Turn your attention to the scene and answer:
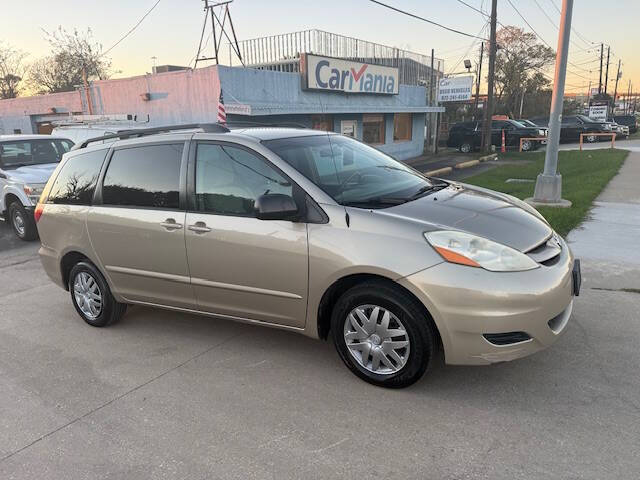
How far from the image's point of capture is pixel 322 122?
57.5 ft

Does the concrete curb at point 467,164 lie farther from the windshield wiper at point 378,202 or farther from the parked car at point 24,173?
the windshield wiper at point 378,202

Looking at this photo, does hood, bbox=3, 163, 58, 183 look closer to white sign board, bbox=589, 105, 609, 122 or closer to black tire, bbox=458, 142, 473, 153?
black tire, bbox=458, 142, 473, 153

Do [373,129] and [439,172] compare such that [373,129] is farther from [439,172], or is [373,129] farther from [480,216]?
[480,216]

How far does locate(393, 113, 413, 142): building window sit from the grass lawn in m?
6.97

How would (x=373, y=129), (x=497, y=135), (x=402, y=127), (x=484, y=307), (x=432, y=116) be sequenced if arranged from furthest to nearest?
(x=432, y=116)
(x=497, y=135)
(x=402, y=127)
(x=373, y=129)
(x=484, y=307)

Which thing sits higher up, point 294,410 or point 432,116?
point 432,116

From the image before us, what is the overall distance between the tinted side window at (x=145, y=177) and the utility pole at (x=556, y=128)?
6.96 metres

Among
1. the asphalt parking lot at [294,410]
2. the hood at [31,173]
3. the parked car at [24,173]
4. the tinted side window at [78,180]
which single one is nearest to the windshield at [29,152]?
the parked car at [24,173]

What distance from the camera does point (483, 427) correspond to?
290 cm

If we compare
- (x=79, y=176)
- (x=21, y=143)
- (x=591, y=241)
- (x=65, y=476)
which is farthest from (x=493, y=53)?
(x=65, y=476)

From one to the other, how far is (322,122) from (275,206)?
14.8 meters

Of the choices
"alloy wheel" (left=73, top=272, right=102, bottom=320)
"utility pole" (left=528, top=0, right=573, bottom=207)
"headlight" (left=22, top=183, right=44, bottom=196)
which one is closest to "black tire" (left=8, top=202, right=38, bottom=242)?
"headlight" (left=22, top=183, right=44, bottom=196)

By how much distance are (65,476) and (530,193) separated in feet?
32.6

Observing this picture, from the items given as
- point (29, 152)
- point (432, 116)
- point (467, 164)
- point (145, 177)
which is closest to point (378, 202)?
point (145, 177)
